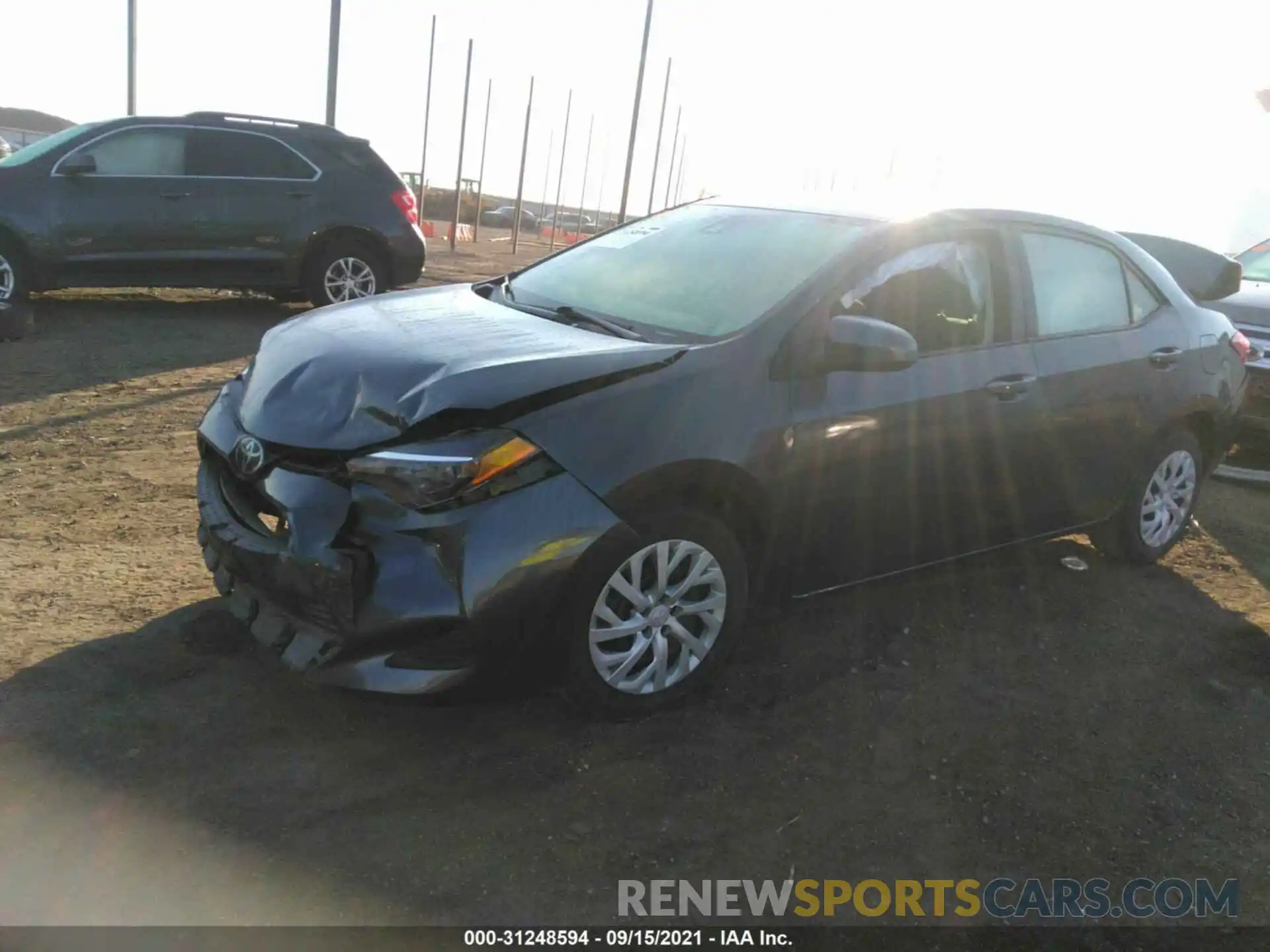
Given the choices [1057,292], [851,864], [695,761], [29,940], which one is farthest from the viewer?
[1057,292]

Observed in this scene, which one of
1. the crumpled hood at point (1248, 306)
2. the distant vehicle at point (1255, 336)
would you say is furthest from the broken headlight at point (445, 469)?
the crumpled hood at point (1248, 306)

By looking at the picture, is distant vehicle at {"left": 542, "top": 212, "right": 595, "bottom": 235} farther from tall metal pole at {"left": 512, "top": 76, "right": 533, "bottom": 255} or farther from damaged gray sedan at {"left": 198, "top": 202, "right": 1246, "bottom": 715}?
damaged gray sedan at {"left": 198, "top": 202, "right": 1246, "bottom": 715}

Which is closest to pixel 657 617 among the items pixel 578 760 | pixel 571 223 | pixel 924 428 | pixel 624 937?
pixel 578 760

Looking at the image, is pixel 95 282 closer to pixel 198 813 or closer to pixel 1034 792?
pixel 198 813

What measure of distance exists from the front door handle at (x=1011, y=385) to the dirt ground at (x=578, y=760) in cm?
75

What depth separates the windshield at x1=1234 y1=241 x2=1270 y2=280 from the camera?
31.1ft

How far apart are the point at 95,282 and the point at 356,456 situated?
695 centimetres

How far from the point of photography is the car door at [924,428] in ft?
11.5


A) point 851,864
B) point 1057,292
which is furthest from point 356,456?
point 1057,292

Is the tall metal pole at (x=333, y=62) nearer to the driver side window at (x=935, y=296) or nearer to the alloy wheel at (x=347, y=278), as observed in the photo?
the alloy wheel at (x=347, y=278)

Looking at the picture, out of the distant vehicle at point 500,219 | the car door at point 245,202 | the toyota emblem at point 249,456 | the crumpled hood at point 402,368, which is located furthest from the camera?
the distant vehicle at point 500,219

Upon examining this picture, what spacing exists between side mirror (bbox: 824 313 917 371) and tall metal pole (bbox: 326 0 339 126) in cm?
1356

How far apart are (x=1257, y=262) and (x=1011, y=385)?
740 centimetres

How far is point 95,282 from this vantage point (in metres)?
8.60
